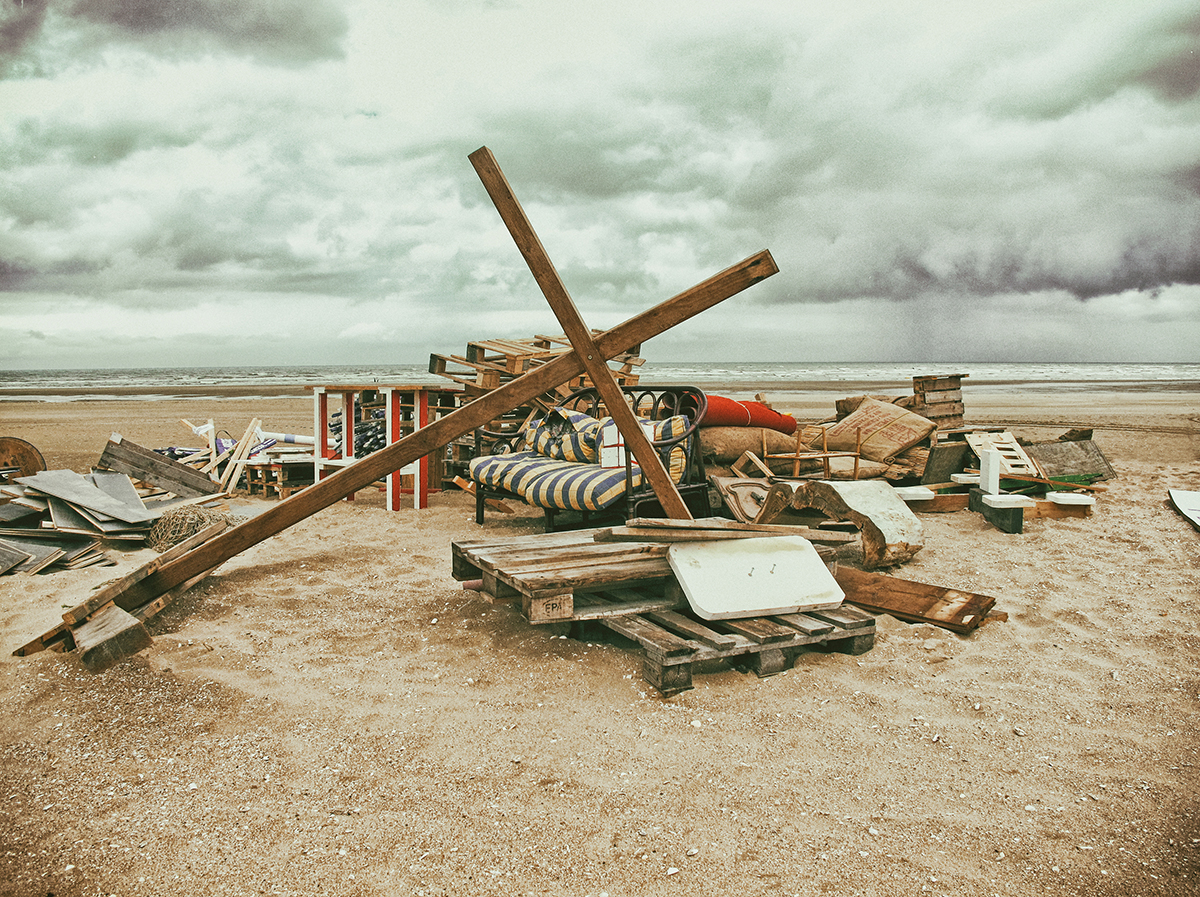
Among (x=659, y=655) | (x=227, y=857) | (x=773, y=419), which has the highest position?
(x=773, y=419)

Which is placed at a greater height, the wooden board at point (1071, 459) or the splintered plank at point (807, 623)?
the wooden board at point (1071, 459)

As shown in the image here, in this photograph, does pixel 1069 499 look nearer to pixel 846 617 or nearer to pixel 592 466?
pixel 846 617

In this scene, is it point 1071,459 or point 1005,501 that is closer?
point 1005,501

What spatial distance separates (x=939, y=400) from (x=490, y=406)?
7067mm

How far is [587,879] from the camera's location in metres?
2.00

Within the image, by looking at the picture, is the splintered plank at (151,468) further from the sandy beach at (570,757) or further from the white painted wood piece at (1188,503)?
the white painted wood piece at (1188,503)

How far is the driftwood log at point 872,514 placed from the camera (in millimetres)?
4840

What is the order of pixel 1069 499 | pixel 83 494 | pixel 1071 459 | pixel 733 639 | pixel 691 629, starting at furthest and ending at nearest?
pixel 1071 459 → pixel 1069 499 → pixel 83 494 → pixel 691 629 → pixel 733 639

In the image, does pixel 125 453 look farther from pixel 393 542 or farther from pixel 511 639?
pixel 511 639

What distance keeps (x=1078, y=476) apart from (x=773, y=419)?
3.77m

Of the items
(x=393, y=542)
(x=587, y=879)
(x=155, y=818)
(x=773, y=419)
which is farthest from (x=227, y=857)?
(x=773, y=419)

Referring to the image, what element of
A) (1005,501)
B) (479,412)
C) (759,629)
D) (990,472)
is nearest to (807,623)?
(759,629)

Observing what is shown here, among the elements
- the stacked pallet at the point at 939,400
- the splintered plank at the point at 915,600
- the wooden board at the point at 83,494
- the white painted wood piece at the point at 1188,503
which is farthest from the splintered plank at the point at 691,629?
the stacked pallet at the point at 939,400

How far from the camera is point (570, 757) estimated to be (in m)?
2.61
